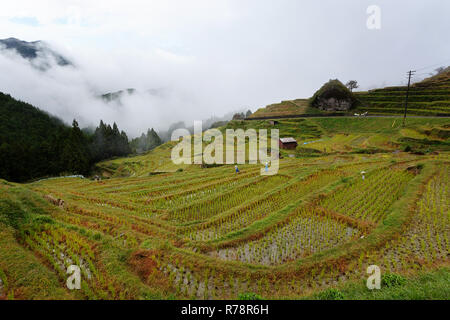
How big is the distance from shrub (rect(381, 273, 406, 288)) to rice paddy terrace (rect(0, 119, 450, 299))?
0.65 meters

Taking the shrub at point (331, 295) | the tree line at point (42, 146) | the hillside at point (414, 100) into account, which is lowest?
the shrub at point (331, 295)

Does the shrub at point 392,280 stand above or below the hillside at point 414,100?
below

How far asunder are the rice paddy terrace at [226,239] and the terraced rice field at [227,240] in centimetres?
5

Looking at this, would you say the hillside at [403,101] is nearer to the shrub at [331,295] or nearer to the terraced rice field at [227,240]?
the terraced rice field at [227,240]

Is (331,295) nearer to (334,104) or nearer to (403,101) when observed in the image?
(403,101)

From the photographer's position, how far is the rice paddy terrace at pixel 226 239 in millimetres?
6660

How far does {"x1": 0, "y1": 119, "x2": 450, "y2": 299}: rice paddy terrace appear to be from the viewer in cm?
666

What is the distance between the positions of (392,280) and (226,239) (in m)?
6.52

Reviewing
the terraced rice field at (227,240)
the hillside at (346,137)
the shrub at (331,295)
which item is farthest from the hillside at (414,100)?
the shrub at (331,295)

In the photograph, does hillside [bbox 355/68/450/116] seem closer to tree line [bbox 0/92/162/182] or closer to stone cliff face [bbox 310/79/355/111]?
stone cliff face [bbox 310/79/355/111]

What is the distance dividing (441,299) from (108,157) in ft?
262
